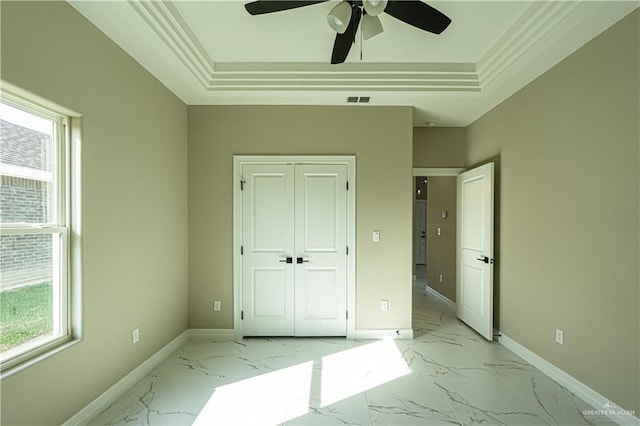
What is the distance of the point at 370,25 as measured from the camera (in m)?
1.92

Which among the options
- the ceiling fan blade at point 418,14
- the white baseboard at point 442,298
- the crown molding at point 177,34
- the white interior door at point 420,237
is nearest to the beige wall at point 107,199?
the crown molding at point 177,34

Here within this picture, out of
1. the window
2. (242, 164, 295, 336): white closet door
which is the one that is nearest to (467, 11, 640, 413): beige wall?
(242, 164, 295, 336): white closet door

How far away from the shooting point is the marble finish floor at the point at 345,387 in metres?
2.07

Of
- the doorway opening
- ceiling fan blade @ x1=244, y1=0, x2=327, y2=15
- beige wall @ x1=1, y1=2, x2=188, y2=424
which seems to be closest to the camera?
beige wall @ x1=1, y1=2, x2=188, y2=424

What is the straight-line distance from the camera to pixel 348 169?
11.2ft

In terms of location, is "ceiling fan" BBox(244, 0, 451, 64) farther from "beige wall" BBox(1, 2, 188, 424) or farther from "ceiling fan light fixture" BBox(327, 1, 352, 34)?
"beige wall" BBox(1, 2, 188, 424)

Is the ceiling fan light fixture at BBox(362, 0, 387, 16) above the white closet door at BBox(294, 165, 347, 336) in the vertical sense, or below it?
above

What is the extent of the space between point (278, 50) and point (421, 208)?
7746mm

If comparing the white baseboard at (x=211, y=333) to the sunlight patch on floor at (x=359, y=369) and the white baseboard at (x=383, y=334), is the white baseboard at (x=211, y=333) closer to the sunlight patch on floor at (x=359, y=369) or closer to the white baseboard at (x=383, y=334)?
the sunlight patch on floor at (x=359, y=369)

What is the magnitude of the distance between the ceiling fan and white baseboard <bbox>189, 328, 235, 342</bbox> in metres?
3.14

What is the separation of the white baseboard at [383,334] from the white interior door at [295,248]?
0.70 feet

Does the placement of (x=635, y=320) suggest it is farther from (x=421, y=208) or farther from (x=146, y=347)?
(x=421, y=208)

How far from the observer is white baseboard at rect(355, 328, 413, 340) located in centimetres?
340

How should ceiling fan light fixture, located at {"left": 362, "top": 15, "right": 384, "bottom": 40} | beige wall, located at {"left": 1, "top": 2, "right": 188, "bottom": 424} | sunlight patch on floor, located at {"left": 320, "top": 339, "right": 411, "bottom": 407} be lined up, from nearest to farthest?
beige wall, located at {"left": 1, "top": 2, "right": 188, "bottom": 424} → ceiling fan light fixture, located at {"left": 362, "top": 15, "right": 384, "bottom": 40} → sunlight patch on floor, located at {"left": 320, "top": 339, "right": 411, "bottom": 407}
